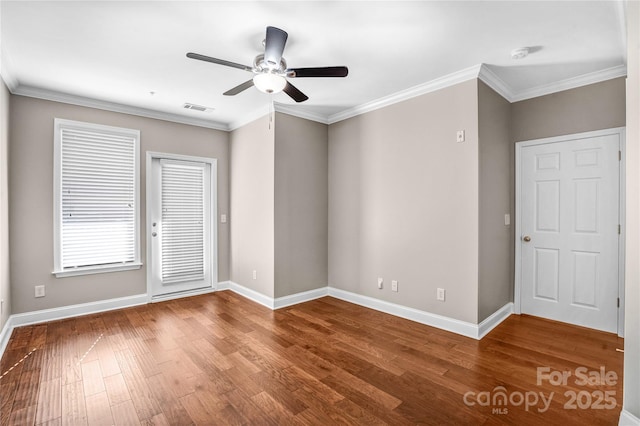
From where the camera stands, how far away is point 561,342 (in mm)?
3008

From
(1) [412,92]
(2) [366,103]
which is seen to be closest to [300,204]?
(2) [366,103]

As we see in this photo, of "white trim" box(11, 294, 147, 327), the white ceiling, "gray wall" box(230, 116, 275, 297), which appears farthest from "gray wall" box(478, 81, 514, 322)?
"white trim" box(11, 294, 147, 327)

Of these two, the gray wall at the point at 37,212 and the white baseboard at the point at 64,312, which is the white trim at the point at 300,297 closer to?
the white baseboard at the point at 64,312

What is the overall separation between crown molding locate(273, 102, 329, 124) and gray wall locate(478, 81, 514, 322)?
219cm

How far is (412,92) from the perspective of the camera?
361cm

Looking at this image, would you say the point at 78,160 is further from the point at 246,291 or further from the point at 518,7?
the point at 518,7

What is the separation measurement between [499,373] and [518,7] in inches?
106

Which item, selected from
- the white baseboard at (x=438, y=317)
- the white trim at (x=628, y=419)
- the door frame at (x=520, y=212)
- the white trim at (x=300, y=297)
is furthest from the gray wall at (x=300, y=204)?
the white trim at (x=628, y=419)

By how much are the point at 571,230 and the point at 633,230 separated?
2069mm

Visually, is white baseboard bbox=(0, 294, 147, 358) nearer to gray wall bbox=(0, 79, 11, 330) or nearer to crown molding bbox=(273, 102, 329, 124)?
gray wall bbox=(0, 79, 11, 330)

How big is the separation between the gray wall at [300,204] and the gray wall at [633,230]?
332cm

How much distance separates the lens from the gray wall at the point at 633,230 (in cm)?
165

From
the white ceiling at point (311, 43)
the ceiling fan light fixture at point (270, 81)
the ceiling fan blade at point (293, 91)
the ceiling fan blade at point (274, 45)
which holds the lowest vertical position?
the ceiling fan light fixture at point (270, 81)

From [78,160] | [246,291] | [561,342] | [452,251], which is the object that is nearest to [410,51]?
[452,251]
